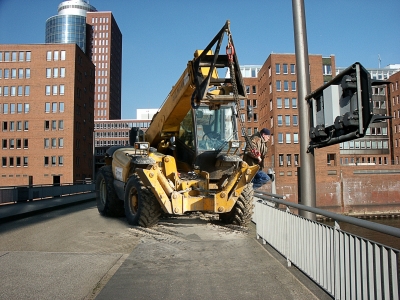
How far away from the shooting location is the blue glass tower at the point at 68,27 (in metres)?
139

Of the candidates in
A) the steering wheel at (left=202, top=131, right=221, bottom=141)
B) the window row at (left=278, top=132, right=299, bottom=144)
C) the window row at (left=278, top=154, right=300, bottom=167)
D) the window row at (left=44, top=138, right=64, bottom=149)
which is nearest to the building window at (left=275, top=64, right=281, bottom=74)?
the window row at (left=278, top=132, right=299, bottom=144)

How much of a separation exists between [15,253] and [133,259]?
2.06m

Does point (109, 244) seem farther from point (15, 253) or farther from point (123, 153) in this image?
point (123, 153)

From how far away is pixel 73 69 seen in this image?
211 feet

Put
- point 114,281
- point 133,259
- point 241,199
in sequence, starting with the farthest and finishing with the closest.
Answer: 1. point 241,199
2. point 133,259
3. point 114,281

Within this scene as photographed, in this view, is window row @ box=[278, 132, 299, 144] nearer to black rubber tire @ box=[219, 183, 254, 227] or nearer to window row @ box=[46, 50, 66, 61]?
window row @ box=[46, 50, 66, 61]

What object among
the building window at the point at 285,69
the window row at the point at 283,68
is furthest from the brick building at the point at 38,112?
the building window at the point at 285,69

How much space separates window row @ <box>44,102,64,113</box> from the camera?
6384 centimetres

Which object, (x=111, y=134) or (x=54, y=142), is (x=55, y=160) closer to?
(x=54, y=142)

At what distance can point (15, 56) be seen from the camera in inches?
2537

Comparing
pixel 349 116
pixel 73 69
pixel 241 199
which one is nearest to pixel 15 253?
pixel 241 199

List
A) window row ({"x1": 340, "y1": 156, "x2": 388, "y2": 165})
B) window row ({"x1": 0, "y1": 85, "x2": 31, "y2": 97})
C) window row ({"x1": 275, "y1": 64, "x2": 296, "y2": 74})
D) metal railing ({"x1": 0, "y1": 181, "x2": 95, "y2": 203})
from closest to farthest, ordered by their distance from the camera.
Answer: metal railing ({"x1": 0, "y1": 181, "x2": 95, "y2": 203}) < window row ({"x1": 275, "y1": 64, "x2": 296, "y2": 74}) < window row ({"x1": 0, "y1": 85, "x2": 31, "y2": 97}) < window row ({"x1": 340, "y1": 156, "x2": 388, "y2": 165})

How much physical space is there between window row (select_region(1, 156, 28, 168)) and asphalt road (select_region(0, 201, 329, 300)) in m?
60.7

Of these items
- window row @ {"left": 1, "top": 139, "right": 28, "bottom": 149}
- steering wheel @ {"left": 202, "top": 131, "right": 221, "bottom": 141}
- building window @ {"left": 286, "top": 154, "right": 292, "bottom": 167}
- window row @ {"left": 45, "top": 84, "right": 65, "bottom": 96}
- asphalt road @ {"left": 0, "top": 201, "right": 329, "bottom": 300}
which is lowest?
asphalt road @ {"left": 0, "top": 201, "right": 329, "bottom": 300}
